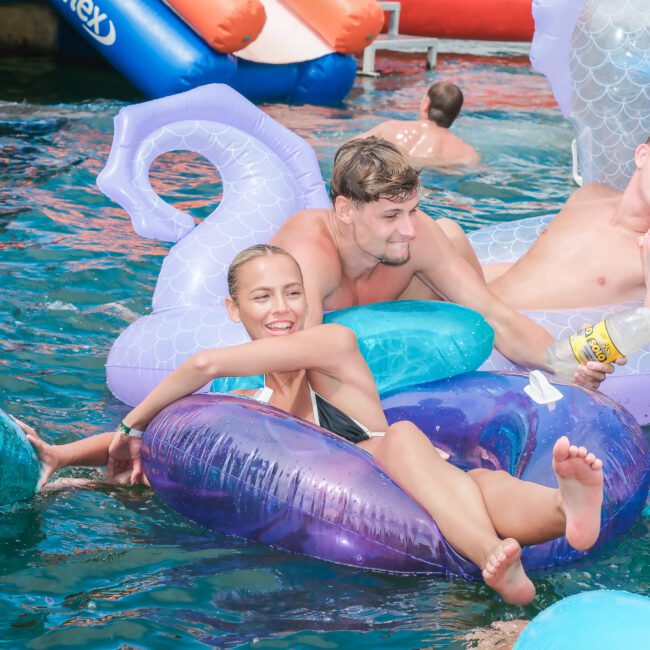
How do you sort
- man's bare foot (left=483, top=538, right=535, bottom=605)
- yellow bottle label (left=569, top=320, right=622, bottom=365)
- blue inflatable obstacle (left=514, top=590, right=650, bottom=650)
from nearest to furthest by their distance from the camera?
1. blue inflatable obstacle (left=514, top=590, right=650, bottom=650)
2. man's bare foot (left=483, top=538, right=535, bottom=605)
3. yellow bottle label (left=569, top=320, right=622, bottom=365)

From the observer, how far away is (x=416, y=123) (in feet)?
25.0

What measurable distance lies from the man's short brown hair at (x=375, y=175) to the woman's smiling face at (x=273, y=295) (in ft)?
1.27

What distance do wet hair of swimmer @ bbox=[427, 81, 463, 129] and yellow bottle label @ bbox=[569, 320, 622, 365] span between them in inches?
168

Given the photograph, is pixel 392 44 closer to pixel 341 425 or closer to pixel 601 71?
pixel 601 71

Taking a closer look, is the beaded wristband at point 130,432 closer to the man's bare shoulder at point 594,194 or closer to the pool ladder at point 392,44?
the man's bare shoulder at point 594,194

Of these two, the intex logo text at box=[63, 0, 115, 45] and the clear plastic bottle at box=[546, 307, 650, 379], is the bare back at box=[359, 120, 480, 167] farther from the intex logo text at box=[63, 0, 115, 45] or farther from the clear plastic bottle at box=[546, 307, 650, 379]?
the clear plastic bottle at box=[546, 307, 650, 379]

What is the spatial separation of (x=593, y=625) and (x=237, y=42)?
23.6 ft

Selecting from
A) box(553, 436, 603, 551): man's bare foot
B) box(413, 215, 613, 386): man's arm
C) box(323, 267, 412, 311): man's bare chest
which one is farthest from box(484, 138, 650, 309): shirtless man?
box(553, 436, 603, 551): man's bare foot

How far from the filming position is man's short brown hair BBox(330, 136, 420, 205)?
3.43m

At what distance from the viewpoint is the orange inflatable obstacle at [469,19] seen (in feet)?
43.0

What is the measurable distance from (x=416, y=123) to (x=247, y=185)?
3.20 meters

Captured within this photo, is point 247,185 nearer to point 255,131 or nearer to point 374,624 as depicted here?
point 255,131

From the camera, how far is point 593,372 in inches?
137

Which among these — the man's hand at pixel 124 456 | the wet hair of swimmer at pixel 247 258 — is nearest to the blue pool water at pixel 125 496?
the man's hand at pixel 124 456
